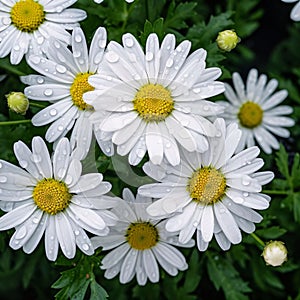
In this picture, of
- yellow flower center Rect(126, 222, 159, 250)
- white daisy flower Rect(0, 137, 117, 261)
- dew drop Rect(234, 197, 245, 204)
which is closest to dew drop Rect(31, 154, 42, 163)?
white daisy flower Rect(0, 137, 117, 261)

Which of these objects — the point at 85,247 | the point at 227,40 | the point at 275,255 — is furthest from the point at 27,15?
the point at 275,255

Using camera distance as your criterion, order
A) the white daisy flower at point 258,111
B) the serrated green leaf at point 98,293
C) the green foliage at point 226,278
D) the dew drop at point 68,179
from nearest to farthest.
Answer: the dew drop at point 68,179 < the serrated green leaf at point 98,293 < the green foliage at point 226,278 < the white daisy flower at point 258,111

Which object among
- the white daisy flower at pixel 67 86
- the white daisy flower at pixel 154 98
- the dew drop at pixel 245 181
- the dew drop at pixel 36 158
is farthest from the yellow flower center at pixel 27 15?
the dew drop at pixel 245 181

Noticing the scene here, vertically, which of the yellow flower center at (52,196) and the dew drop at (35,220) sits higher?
the yellow flower center at (52,196)

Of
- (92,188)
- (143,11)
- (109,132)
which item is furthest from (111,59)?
(143,11)

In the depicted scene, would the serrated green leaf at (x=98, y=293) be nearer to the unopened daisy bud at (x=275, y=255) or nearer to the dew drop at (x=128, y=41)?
the unopened daisy bud at (x=275, y=255)

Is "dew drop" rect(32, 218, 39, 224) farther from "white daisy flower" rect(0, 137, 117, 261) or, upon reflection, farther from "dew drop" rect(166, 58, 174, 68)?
"dew drop" rect(166, 58, 174, 68)
